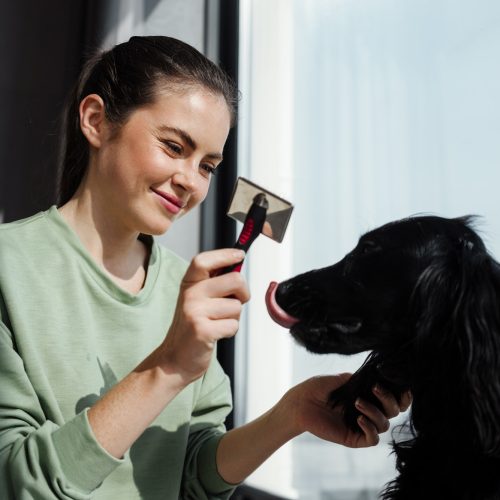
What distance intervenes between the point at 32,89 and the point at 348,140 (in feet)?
3.68

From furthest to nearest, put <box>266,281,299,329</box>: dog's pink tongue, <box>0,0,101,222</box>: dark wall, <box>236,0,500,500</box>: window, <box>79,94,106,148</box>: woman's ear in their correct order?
<box>0,0,101,222</box>: dark wall, <box>236,0,500,500</box>: window, <box>79,94,106,148</box>: woman's ear, <box>266,281,299,329</box>: dog's pink tongue

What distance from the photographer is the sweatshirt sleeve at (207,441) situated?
41.1 inches

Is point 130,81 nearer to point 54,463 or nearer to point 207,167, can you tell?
point 207,167

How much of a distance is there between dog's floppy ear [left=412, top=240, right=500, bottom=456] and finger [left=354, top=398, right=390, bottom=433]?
6 centimetres

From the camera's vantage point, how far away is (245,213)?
795mm

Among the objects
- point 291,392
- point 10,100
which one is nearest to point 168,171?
point 291,392

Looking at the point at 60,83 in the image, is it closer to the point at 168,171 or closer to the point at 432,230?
the point at 168,171

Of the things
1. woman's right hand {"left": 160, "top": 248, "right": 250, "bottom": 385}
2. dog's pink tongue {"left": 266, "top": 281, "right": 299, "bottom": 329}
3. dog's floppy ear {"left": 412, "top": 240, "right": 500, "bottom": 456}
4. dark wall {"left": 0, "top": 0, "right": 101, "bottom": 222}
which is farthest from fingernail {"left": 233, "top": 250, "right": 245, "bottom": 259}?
dark wall {"left": 0, "top": 0, "right": 101, "bottom": 222}

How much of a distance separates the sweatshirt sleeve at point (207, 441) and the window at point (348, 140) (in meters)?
0.33

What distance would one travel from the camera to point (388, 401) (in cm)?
85

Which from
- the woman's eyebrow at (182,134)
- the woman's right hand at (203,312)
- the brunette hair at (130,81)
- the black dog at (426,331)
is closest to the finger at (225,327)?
the woman's right hand at (203,312)

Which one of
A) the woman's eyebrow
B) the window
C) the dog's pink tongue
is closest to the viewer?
the dog's pink tongue

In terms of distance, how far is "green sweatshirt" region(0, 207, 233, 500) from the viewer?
0.76 m

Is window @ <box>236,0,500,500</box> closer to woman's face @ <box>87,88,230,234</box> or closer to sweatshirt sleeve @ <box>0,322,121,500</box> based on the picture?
woman's face @ <box>87,88,230,234</box>
